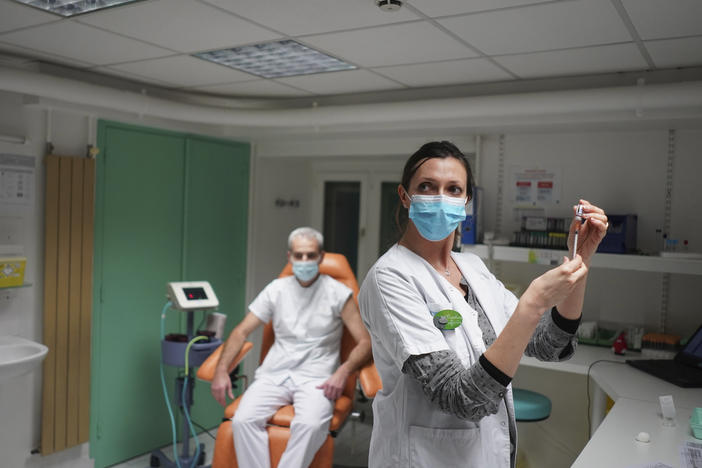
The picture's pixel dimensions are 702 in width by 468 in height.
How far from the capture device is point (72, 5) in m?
2.08

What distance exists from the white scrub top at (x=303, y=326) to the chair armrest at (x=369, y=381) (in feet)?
0.75

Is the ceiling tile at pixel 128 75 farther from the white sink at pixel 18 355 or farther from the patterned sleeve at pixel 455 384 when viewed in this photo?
the patterned sleeve at pixel 455 384

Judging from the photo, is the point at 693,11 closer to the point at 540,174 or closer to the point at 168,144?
the point at 540,174

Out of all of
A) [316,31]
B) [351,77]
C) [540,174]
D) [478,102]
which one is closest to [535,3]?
[316,31]

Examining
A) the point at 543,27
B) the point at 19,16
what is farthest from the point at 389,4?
the point at 19,16

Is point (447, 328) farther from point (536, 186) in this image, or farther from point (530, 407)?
point (536, 186)

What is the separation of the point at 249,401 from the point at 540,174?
6.57 feet

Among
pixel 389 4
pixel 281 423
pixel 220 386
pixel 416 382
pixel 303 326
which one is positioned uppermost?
pixel 389 4

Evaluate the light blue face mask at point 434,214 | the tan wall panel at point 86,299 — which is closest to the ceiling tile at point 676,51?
the light blue face mask at point 434,214

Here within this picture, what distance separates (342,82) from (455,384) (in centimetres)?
226

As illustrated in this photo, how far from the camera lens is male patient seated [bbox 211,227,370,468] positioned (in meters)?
2.79

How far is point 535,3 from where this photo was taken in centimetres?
187

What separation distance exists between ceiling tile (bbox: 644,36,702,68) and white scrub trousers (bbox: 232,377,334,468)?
6.96 feet

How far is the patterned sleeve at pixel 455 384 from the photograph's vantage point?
1.13 meters
